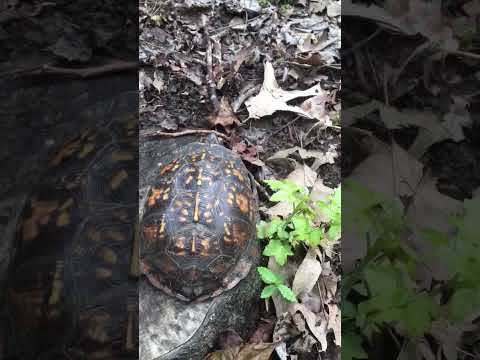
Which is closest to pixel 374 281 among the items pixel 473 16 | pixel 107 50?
pixel 107 50

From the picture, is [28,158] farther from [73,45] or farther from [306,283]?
[306,283]

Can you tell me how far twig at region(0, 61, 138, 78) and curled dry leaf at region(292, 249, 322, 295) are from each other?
76 cm

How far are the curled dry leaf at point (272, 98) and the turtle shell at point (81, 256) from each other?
0.69 metres

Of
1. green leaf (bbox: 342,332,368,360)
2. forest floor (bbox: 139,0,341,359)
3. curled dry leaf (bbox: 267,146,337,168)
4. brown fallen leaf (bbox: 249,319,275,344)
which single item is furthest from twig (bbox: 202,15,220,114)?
green leaf (bbox: 342,332,368,360)

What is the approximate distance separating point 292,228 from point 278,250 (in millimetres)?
82

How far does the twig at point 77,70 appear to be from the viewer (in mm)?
336

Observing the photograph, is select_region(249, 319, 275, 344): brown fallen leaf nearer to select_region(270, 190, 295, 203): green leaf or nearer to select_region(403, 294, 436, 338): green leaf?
select_region(270, 190, 295, 203): green leaf

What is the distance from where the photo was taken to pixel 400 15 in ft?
3.82

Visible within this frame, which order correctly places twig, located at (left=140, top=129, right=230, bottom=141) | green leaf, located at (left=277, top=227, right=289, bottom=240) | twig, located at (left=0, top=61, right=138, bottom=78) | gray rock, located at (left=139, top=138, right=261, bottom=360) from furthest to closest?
twig, located at (left=140, top=129, right=230, bottom=141) → green leaf, located at (left=277, top=227, right=289, bottom=240) → gray rock, located at (left=139, top=138, right=261, bottom=360) → twig, located at (left=0, top=61, right=138, bottom=78)

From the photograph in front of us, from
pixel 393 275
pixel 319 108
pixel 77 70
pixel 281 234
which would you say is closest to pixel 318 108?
pixel 319 108

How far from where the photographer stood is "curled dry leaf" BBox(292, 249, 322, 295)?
42.2 inches

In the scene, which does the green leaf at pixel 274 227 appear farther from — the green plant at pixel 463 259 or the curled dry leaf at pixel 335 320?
the green plant at pixel 463 259

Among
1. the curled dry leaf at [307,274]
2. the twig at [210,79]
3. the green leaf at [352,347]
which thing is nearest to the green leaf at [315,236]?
the curled dry leaf at [307,274]

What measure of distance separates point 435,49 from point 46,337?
1.05 metres
